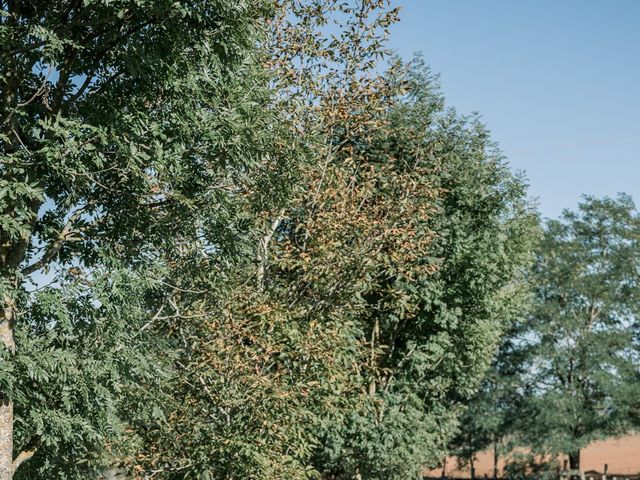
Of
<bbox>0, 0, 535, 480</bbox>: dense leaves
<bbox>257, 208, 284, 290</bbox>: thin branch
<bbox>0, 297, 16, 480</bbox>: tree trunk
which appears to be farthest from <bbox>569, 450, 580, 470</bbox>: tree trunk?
<bbox>0, 297, 16, 480</bbox>: tree trunk

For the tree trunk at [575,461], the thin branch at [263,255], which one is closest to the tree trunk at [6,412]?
the thin branch at [263,255]

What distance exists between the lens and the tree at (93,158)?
1201cm

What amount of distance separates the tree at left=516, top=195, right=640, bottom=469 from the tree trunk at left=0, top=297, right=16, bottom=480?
116 ft

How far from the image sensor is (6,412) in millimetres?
12383

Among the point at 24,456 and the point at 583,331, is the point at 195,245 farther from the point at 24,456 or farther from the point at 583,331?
the point at 583,331

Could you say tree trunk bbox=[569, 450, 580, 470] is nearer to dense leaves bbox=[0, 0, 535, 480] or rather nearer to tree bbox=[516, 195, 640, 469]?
tree bbox=[516, 195, 640, 469]

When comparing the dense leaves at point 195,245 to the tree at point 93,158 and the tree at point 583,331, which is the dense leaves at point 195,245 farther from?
the tree at point 583,331

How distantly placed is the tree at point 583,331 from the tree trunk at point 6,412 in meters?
35.2

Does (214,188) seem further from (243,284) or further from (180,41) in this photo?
(243,284)

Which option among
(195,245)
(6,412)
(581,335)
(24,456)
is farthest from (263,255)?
(581,335)

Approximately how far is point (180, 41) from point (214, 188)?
2823 millimetres

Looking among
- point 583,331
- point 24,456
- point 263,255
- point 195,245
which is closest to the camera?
point 24,456

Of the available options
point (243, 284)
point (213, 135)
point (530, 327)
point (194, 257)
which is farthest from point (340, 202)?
point (530, 327)

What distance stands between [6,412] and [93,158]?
4.19 meters
